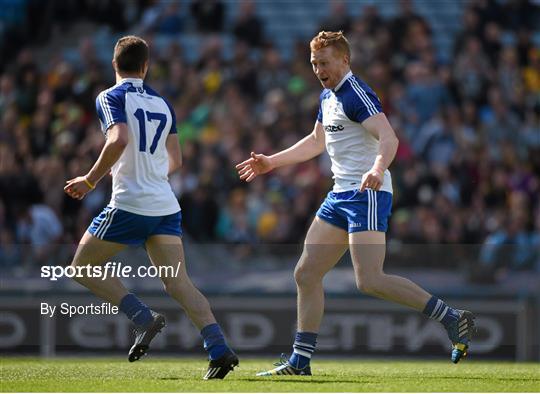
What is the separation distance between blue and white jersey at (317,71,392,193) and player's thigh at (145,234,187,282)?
1.22 metres

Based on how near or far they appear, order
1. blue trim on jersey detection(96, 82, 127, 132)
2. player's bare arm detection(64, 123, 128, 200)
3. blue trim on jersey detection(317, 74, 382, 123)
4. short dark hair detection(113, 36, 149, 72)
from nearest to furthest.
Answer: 1. player's bare arm detection(64, 123, 128, 200)
2. blue trim on jersey detection(96, 82, 127, 132)
3. short dark hair detection(113, 36, 149, 72)
4. blue trim on jersey detection(317, 74, 382, 123)

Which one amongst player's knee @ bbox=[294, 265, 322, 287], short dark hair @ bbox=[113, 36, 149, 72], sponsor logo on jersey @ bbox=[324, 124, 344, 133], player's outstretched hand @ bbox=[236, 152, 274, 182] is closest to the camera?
short dark hair @ bbox=[113, 36, 149, 72]

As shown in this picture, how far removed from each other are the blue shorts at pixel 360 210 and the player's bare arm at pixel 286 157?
23.2 inches

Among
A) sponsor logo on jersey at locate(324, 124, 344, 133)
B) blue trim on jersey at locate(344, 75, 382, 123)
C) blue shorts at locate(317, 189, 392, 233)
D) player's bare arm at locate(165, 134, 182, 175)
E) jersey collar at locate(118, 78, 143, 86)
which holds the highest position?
jersey collar at locate(118, 78, 143, 86)

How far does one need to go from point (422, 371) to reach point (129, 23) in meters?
11.9

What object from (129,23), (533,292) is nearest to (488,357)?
(533,292)

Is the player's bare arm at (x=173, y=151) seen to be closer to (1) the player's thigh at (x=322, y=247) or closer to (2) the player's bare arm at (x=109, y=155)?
(2) the player's bare arm at (x=109, y=155)

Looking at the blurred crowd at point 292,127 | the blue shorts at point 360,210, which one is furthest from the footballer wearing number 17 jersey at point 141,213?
the blurred crowd at point 292,127

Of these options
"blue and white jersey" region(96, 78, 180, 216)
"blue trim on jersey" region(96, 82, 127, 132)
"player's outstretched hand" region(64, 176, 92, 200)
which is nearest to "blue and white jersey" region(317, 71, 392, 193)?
"blue and white jersey" region(96, 78, 180, 216)

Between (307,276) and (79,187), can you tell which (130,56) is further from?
(307,276)

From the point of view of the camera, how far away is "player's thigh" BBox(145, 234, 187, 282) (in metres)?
8.14

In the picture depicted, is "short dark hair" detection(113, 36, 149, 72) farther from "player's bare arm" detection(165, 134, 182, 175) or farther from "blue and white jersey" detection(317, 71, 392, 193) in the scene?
"blue and white jersey" detection(317, 71, 392, 193)

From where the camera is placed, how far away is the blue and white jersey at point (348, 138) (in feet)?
27.7

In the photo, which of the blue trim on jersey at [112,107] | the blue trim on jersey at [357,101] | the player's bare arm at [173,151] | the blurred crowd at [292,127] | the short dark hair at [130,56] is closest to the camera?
the blue trim on jersey at [112,107]
